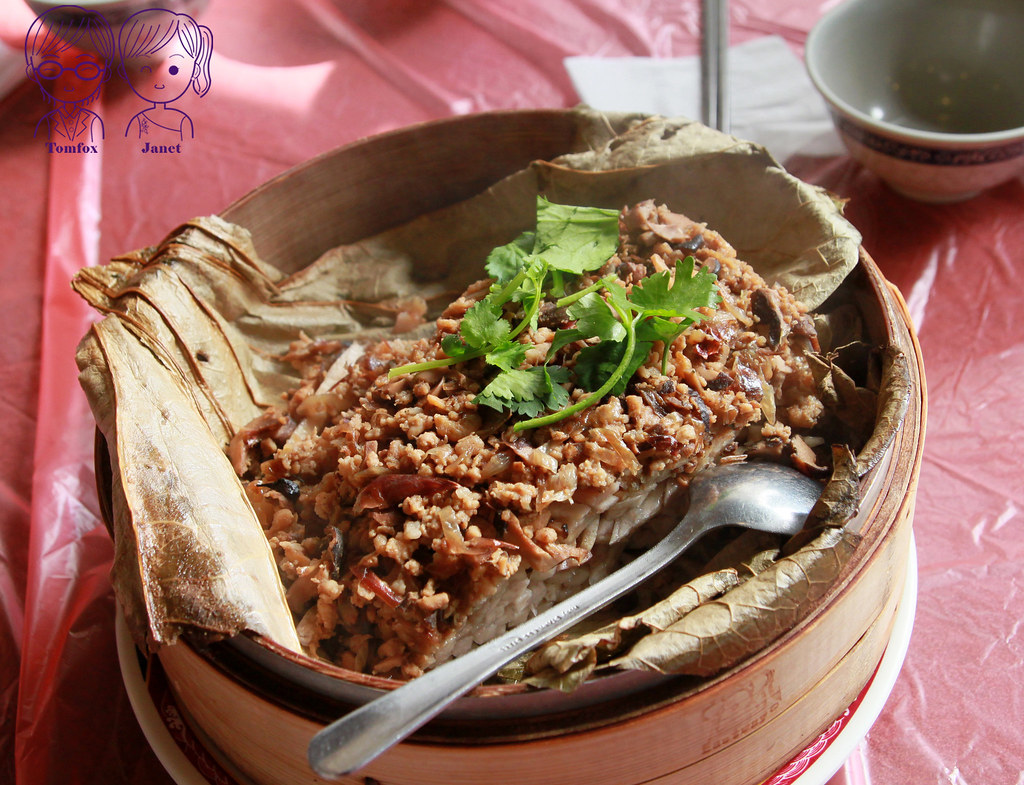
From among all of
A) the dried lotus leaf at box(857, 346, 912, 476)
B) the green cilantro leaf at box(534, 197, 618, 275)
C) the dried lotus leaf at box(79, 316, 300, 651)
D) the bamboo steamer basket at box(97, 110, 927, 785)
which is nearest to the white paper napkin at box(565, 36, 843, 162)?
the green cilantro leaf at box(534, 197, 618, 275)

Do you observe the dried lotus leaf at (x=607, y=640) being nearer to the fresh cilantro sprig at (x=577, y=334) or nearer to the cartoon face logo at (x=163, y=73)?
the fresh cilantro sprig at (x=577, y=334)

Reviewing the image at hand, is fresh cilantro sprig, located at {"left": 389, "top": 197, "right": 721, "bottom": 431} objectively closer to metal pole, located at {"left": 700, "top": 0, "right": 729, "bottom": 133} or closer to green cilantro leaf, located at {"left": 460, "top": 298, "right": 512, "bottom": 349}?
green cilantro leaf, located at {"left": 460, "top": 298, "right": 512, "bottom": 349}

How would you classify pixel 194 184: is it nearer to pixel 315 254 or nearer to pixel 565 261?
pixel 315 254

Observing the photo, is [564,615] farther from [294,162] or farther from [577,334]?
[294,162]

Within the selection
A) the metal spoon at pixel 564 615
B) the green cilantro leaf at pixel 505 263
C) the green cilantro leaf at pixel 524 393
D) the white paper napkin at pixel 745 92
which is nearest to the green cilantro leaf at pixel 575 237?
the green cilantro leaf at pixel 505 263

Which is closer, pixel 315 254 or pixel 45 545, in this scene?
pixel 45 545

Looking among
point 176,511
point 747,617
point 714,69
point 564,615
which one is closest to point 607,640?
point 564,615

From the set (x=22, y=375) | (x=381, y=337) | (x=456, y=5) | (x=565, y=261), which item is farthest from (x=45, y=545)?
(x=456, y=5)
